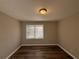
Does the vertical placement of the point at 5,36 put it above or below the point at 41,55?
above

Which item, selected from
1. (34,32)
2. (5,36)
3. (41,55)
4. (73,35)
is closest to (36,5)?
(5,36)

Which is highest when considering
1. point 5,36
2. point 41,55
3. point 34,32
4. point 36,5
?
point 36,5

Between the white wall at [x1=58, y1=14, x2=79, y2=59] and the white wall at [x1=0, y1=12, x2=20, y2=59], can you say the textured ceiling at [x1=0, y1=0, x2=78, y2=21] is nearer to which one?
the white wall at [x1=0, y1=12, x2=20, y2=59]

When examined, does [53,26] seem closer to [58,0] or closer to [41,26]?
[41,26]

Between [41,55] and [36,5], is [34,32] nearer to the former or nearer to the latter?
[41,55]

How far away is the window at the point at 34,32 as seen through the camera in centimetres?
728

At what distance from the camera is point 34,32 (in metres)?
7.34

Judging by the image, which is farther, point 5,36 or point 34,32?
point 34,32

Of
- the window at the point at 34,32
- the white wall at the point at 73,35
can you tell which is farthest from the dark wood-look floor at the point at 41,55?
the window at the point at 34,32

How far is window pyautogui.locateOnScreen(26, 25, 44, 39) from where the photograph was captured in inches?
287

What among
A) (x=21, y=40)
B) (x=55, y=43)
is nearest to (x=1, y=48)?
(x=21, y=40)

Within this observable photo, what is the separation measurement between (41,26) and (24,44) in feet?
6.02

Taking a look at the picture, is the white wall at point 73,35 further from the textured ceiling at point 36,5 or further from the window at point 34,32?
the window at point 34,32

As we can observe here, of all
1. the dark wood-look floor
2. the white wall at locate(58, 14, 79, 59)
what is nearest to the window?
the dark wood-look floor
